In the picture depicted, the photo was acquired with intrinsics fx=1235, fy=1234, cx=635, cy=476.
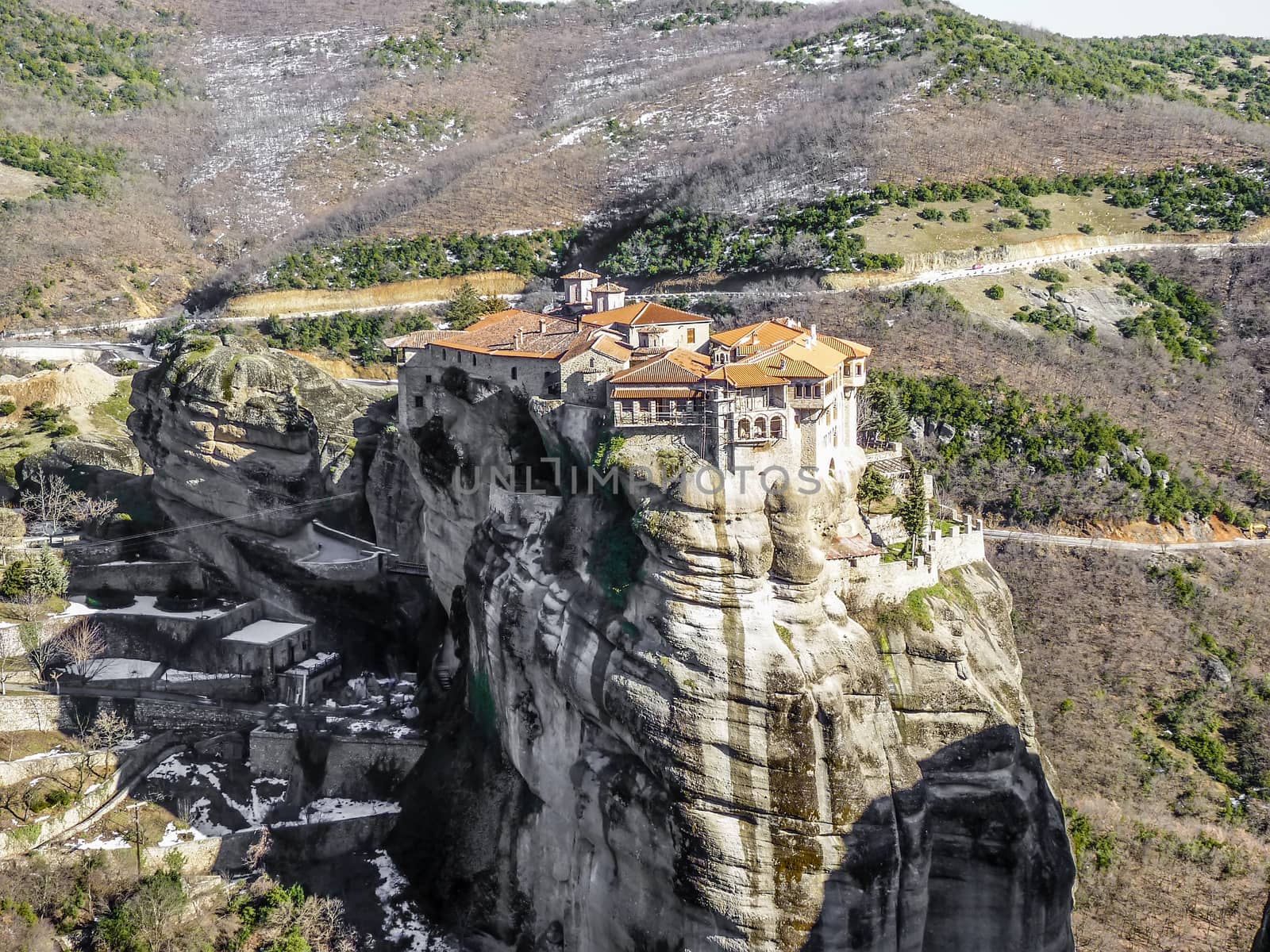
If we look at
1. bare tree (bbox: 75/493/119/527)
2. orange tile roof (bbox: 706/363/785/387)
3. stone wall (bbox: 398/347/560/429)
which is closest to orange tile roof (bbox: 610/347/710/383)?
orange tile roof (bbox: 706/363/785/387)

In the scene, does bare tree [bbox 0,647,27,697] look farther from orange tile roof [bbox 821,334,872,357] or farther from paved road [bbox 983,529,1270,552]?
paved road [bbox 983,529,1270,552]

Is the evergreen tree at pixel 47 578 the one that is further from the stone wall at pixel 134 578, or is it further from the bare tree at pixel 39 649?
the bare tree at pixel 39 649

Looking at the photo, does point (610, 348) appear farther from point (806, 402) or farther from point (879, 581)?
point (879, 581)

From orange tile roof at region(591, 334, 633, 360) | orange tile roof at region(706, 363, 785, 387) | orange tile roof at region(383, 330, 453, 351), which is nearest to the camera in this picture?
orange tile roof at region(706, 363, 785, 387)

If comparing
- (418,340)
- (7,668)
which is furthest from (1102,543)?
(7,668)

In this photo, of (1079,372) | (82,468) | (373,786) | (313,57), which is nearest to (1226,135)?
(1079,372)

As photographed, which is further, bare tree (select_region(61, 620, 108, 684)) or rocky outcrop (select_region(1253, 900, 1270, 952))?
bare tree (select_region(61, 620, 108, 684))

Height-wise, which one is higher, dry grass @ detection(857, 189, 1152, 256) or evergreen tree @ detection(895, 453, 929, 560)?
dry grass @ detection(857, 189, 1152, 256)
